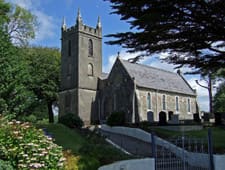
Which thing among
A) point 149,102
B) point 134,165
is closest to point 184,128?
point 149,102

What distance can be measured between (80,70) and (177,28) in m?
39.1

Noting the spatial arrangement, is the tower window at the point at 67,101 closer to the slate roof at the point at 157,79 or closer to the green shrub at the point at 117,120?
the slate roof at the point at 157,79

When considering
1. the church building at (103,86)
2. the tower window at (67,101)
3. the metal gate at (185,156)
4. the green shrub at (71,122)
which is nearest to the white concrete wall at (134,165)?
the metal gate at (185,156)

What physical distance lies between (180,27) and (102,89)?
39.5 m

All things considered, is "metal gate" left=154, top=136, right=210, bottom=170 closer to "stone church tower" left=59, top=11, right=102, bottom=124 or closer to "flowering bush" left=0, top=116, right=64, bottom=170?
"flowering bush" left=0, top=116, right=64, bottom=170

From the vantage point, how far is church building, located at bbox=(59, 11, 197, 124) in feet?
160

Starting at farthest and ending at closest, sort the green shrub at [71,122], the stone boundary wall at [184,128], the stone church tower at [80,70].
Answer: the stone church tower at [80,70]
the stone boundary wall at [184,128]
the green shrub at [71,122]

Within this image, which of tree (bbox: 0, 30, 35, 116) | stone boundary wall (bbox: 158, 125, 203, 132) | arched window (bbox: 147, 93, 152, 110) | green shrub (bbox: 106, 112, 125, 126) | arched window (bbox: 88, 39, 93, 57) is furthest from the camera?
arched window (bbox: 88, 39, 93, 57)

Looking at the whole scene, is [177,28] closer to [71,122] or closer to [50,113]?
[71,122]

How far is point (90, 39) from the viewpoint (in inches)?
2211

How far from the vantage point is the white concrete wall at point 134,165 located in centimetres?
1110

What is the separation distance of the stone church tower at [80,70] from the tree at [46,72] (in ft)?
6.18

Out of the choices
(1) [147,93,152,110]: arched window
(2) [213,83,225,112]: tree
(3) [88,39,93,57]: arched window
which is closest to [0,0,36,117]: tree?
(1) [147,93,152,110]: arched window

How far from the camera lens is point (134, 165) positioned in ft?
40.4
